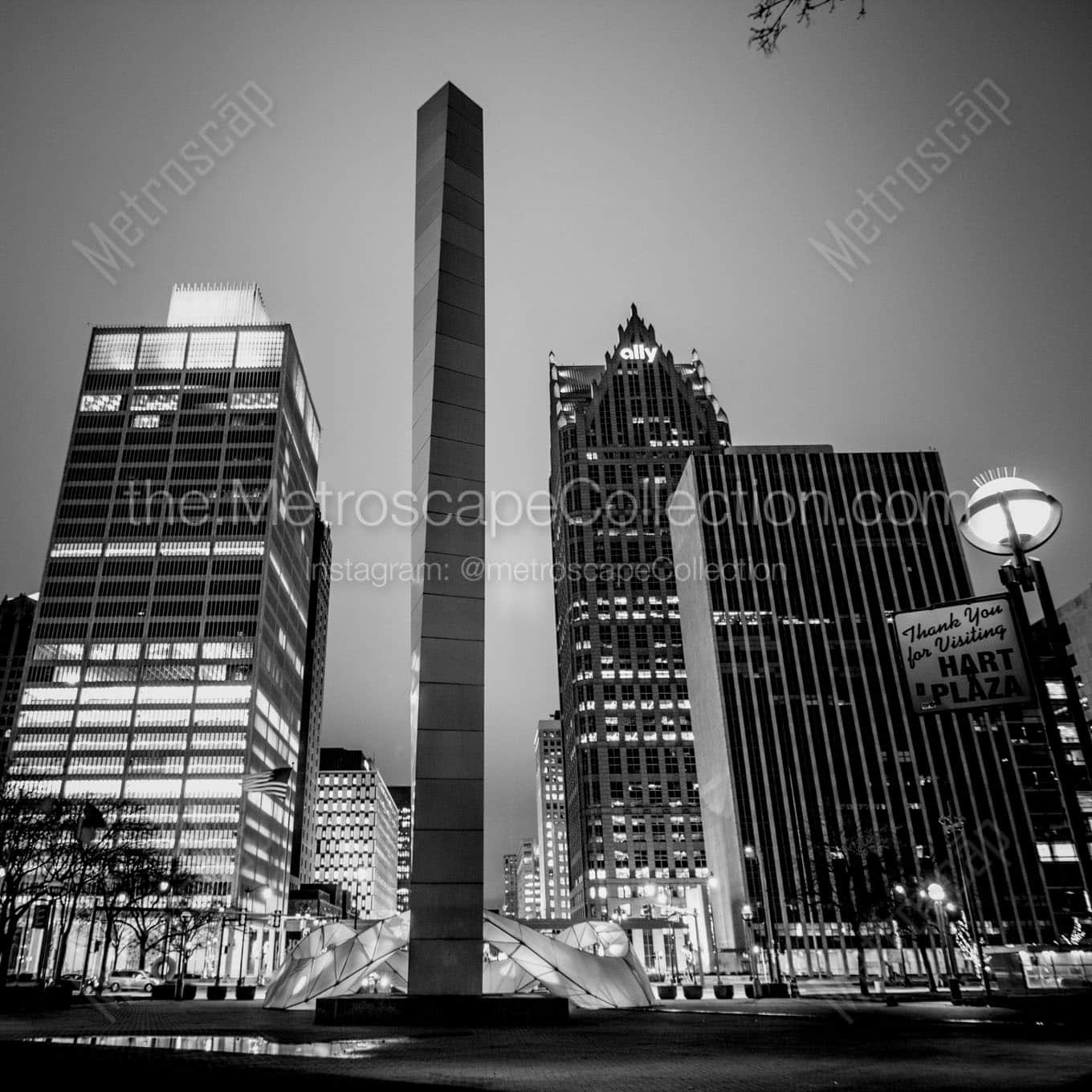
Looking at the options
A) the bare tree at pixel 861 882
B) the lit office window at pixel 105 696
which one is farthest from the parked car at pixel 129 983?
the lit office window at pixel 105 696

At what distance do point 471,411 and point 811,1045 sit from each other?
61.4ft

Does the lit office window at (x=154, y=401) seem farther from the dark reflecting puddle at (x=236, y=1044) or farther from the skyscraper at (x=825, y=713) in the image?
the dark reflecting puddle at (x=236, y=1044)

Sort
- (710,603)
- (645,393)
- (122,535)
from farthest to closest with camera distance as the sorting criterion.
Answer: (645,393)
(122,535)
(710,603)

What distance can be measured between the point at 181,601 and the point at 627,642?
270ft

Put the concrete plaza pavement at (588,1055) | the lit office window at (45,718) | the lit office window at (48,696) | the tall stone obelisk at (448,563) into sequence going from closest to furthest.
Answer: the concrete plaza pavement at (588,1055)
the tall stone obelisk at (448,563)
the lit office window at (45,718)
the lit office window at (48,696)

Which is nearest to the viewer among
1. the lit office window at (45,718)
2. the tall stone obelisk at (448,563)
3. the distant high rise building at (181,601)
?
the tall stone obelisk at (448,563)

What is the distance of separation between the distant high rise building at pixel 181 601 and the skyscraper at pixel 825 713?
73.4m

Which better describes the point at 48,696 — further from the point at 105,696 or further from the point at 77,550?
the point at 77,550

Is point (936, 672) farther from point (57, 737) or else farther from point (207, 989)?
point (57, 737)

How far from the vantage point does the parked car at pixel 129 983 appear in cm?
6512

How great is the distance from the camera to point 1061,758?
8070 millimetres

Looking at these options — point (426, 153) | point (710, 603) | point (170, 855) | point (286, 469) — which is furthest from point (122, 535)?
point (426, 153)

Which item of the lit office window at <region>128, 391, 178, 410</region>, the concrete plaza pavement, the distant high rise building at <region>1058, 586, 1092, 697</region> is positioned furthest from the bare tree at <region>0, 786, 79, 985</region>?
the lit office window at <region>128, 391, 178, 410</region>

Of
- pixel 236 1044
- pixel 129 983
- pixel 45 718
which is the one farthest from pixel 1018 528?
pixel 45 718
